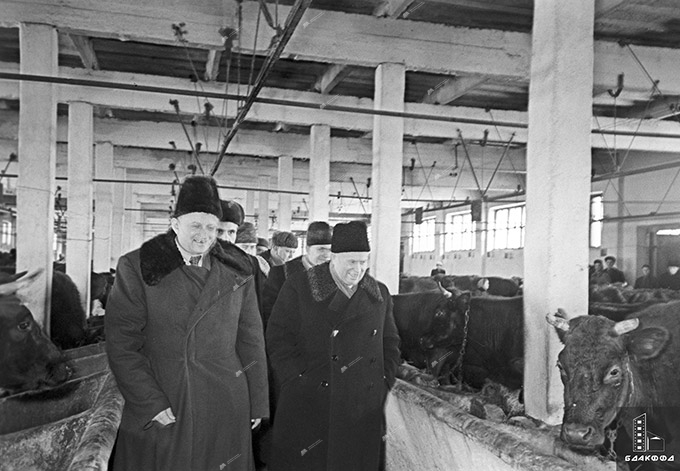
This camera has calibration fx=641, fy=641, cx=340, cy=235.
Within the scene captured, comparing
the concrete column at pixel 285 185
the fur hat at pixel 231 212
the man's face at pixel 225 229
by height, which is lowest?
the man's face at pixel 225 229

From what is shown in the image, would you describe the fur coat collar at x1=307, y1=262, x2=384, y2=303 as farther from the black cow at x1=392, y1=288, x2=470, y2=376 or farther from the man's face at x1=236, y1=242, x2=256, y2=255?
the black cow at x1=392, y1=288, x2=470, y2=376

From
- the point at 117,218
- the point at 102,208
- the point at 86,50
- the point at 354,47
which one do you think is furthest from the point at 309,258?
the point at 117,218

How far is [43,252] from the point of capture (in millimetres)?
7109

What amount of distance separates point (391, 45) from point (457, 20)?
2.98 ft

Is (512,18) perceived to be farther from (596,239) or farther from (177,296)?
(596,239)

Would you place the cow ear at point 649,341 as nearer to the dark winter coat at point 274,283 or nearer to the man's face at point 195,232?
the dark winter coat at point 274,283

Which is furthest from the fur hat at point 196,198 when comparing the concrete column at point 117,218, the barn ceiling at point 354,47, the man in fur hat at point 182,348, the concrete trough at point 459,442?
the concrete column at point 117,218

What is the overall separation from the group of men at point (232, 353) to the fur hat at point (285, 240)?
303 centimetres

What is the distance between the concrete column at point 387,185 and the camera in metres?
8.47

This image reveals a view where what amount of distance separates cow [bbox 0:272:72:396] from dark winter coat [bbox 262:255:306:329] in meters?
1.80

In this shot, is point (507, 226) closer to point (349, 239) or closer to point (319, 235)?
point (319, 235)

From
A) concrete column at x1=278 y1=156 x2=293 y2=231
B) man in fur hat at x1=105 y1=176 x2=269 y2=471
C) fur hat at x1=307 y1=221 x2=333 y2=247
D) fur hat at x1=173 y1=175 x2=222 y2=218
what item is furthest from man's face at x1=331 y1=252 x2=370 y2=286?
concrete column at x1=278 y1=156 x2=293 y2=231

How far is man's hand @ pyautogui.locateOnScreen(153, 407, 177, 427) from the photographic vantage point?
2.78 meters

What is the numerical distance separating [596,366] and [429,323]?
441 centimetres
